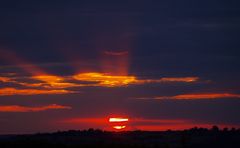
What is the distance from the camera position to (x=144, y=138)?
85.2 meters

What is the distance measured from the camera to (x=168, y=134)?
89.3 m

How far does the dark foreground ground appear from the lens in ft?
227

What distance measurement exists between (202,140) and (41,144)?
21724 mm

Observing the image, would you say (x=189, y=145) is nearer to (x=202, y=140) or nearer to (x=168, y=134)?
(x=202, y=140)

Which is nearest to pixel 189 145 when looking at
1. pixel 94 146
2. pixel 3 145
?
pixel 94 146

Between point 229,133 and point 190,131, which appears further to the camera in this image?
point 190,131

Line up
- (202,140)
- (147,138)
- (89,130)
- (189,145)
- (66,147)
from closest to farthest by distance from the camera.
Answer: (66,147) → (189,145) → (202,140) → (147,138) → (89,130)

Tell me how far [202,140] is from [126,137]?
1193cm

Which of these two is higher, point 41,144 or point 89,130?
point 89,130

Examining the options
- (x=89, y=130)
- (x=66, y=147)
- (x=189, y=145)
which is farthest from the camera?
(x=89, y=130)

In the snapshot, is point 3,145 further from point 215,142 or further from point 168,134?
point 168,134

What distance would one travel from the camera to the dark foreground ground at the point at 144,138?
69.1 meters

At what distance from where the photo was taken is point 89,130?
9388 centimetres

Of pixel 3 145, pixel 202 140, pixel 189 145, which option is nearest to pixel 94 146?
pixel 3 145
